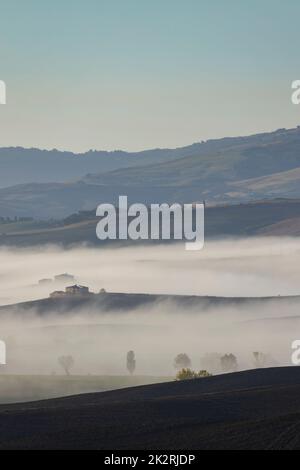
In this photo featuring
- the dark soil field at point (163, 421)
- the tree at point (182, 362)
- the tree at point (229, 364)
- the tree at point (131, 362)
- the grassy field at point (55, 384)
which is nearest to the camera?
the dark soil field at point (163, 421)

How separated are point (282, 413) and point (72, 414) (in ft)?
42.9

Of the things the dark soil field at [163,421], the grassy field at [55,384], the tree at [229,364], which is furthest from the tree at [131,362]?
the dark soil field at [163,421]

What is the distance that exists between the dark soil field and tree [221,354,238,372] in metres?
74.2

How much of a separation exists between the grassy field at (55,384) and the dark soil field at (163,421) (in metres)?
31.5

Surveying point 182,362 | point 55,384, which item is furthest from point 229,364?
point 55,384

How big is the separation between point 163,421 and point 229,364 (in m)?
100.0

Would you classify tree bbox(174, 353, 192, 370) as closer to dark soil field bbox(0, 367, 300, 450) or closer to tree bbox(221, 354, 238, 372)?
tree bbox(221, 354, 238, 372)

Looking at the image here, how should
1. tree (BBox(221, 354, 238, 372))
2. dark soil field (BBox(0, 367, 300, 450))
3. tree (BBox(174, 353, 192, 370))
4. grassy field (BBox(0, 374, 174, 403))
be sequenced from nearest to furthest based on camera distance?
dark soil field (BBox(0, 367, 300, 450))
grassy field (BBox(0, 374, 174, 403))
tree (BBox(221, 354, 238, 372))
tree (BBox(174, 353, 192, 370))

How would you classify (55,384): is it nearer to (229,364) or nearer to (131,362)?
(229,364)

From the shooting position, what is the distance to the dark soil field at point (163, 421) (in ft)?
263

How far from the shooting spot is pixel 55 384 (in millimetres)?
157250

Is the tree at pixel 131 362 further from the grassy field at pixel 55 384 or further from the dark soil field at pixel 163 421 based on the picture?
the dark soil field at pixel 163 421

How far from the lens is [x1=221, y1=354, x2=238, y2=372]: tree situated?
187 meters

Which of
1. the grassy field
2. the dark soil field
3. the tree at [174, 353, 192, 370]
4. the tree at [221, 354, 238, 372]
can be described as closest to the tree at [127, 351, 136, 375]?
the tree at [174, 353, 192, 370]
